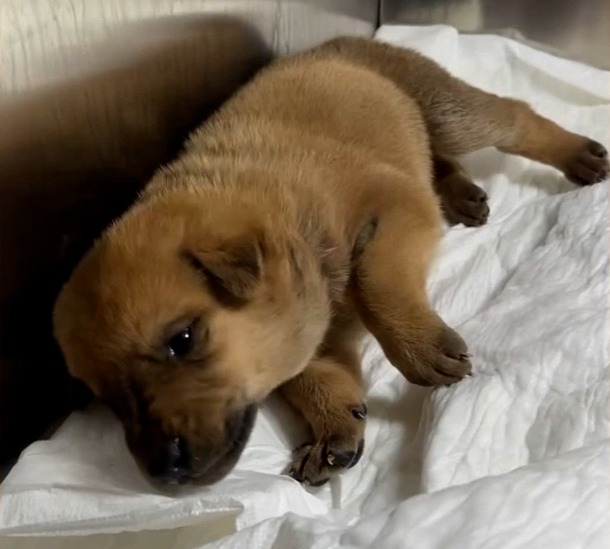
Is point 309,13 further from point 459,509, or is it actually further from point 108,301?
point 459,509

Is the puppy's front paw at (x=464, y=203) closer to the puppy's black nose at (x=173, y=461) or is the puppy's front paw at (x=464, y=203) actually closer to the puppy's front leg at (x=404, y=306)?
the puppy's front leg at (x=404, y=306)

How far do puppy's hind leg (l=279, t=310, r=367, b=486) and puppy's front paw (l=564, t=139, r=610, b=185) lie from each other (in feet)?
2.64

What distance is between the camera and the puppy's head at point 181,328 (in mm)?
1521

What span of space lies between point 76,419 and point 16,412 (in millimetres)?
149

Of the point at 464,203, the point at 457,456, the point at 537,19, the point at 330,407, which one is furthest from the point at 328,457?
the point at 537,19

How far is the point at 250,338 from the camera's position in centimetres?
164

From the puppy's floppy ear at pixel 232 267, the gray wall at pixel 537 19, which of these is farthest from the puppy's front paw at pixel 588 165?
the puppy's floppy ear at pixel 232 267

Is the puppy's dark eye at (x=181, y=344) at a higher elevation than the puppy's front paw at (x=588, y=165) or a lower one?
higher

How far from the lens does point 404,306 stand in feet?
5.96

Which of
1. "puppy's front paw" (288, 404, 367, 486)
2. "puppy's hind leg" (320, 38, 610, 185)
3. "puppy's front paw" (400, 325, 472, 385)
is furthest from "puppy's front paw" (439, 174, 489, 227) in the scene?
"puppy's front paw" (288, 404, 367, 486)

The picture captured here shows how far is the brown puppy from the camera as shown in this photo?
1539 millimetres

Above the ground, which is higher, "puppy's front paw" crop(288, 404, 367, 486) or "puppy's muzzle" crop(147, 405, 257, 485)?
"puppy's muzzle" crop(147, 405, 257, 485)

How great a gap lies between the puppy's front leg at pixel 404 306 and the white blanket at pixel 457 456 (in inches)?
2.2

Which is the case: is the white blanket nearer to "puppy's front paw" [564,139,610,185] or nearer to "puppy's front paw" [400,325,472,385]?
"puppy's front paw" [400,325,472,385]
